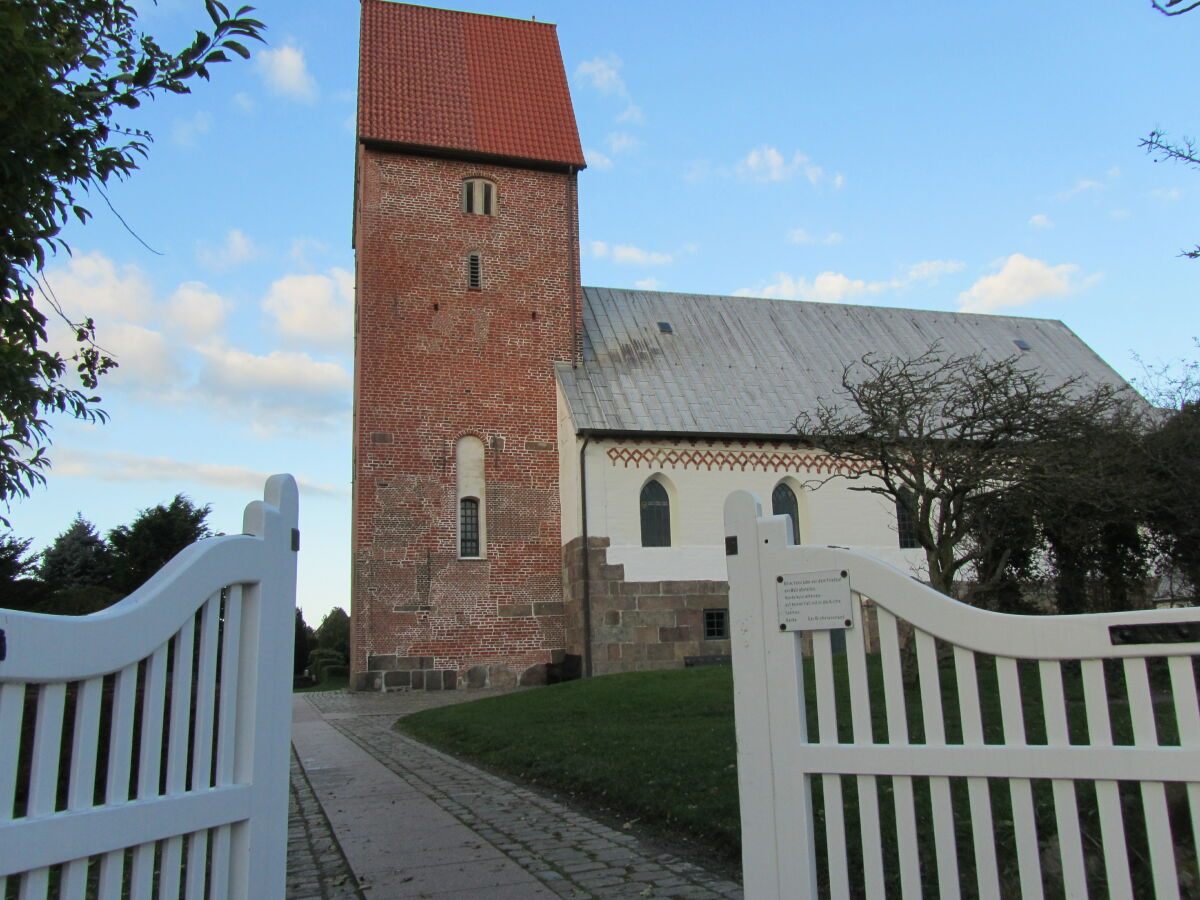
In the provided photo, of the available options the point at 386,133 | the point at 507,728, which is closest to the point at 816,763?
the point at 507,728

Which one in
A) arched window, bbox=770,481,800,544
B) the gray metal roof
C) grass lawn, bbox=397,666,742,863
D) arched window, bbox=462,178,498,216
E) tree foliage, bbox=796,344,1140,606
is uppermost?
arched window, bbox=462,178,498,216

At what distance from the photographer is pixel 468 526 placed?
2055cm

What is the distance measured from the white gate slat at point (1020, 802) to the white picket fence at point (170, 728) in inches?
84.1

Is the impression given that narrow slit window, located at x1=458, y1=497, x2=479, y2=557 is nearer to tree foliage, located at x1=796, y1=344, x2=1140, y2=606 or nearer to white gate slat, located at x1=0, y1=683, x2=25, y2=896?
tree foliage, located at x1=796, y1=344, x2=1140, y2=606

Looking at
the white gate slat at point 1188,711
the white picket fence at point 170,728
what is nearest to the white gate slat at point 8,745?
the white picket fence at point 170,728

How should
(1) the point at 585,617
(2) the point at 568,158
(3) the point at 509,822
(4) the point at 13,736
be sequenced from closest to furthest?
1. (4) the point at 13,736
2. (3) the point at 509,822
3. (1) the point at 585,617
4. (2) the point at 568,158

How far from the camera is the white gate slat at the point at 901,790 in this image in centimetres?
282

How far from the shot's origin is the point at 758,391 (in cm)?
2195

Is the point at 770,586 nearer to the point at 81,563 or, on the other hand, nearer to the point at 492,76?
the point at 492,76

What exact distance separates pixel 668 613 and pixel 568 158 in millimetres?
10954

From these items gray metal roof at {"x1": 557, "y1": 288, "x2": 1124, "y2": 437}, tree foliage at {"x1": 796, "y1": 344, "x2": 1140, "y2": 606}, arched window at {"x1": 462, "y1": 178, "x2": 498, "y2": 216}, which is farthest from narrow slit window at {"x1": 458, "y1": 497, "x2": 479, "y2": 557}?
tree foliage at {"x1": 796, "y1": 344, "x2": 1140, "y2": 606}

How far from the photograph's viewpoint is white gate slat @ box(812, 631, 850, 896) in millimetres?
2945

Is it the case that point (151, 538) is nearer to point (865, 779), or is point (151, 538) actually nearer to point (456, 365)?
point (456, 365)

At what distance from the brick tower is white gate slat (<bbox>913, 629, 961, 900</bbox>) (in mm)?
17590
